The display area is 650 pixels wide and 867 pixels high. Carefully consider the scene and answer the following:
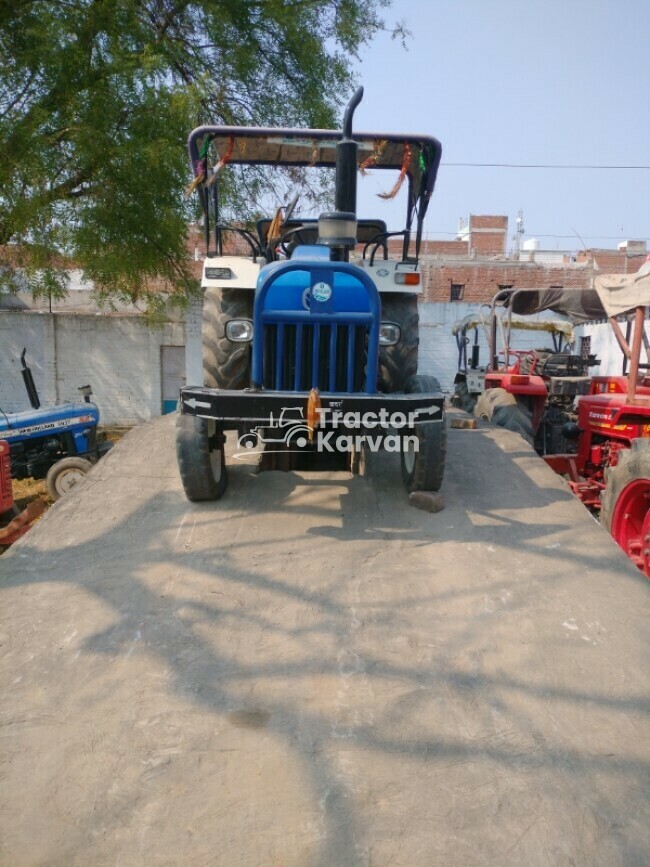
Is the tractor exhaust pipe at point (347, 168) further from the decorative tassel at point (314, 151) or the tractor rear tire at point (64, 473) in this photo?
the tractor rear tire at point (64, 473)

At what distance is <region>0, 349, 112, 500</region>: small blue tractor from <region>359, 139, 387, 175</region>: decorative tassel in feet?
17.9

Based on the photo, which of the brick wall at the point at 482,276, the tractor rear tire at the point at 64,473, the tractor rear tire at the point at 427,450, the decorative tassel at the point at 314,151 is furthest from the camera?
the brick wall at the point at 482,276

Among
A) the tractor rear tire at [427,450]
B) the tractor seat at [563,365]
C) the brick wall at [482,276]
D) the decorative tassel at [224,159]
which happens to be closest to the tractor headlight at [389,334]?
the tractor rear tire at [427,450]

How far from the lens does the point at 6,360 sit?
47.1 feet

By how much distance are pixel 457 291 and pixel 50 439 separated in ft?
65.4

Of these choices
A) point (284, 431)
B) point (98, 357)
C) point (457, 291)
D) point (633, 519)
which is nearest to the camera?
point (284, 431)

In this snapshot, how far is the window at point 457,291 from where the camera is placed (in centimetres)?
2611

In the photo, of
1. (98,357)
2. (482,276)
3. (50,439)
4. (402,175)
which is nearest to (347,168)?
(402,175)

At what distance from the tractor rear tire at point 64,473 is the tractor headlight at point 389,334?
5369mm

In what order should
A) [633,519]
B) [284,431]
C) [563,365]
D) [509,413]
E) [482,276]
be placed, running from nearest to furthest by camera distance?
[284,431], [633,519], [509,413], [563,365], [482,276]

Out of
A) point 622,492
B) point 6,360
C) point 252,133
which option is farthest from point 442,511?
point 6,360

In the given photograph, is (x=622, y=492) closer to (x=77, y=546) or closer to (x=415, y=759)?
(x=415, y=759)

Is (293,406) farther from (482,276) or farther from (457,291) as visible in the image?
(482,276)

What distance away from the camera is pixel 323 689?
2990 millimetres
